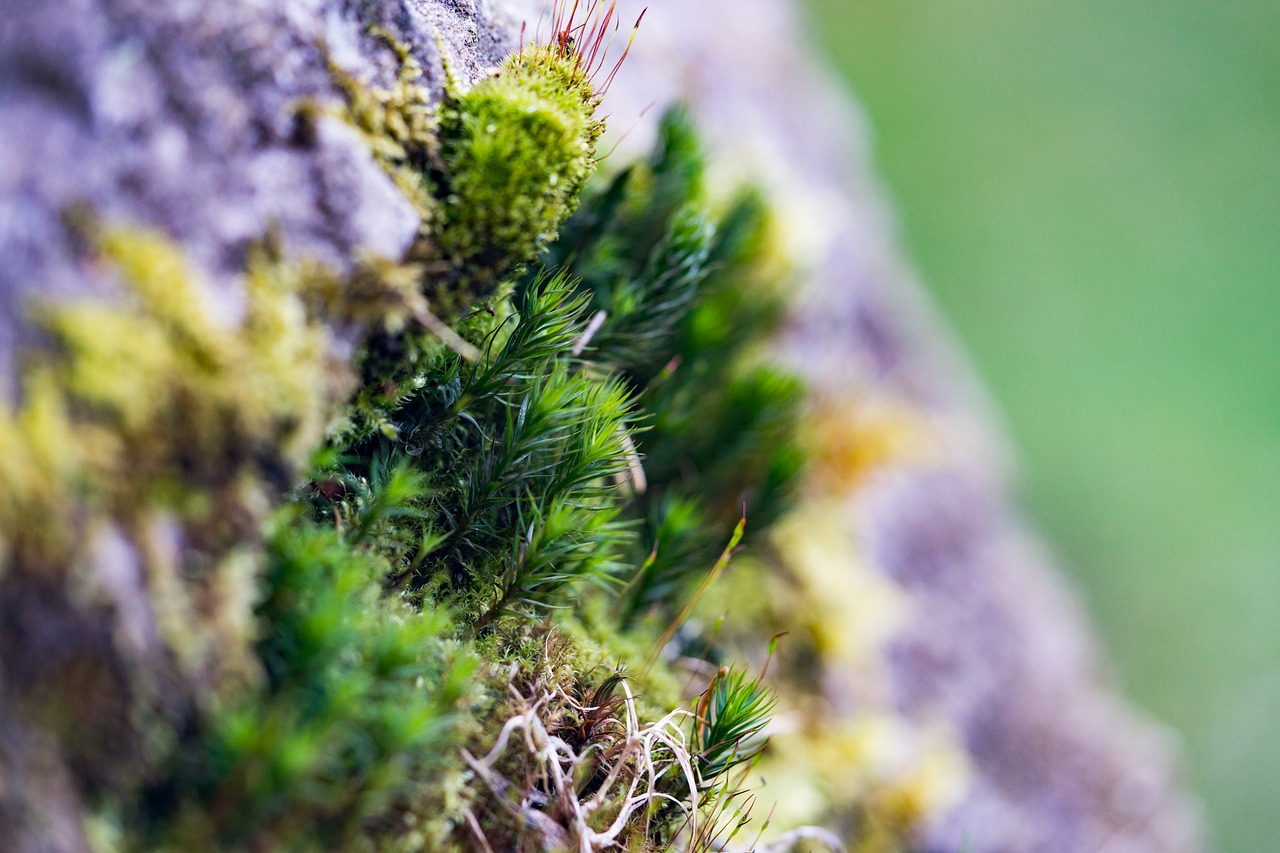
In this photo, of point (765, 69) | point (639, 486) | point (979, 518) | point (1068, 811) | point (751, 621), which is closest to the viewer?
point (639, 486)

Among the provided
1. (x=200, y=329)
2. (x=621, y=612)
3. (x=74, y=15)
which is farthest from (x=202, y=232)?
(x=621, y=612)

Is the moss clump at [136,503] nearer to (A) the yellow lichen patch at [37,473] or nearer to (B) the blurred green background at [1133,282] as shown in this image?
(A) the yellow lichen patch at [37,473]

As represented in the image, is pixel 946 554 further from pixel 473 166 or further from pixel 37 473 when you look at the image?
pixel 37 473

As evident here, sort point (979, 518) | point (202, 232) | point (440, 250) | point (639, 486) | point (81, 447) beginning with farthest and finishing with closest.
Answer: point (979, 518), point (639, 486), point (440, 250), point (202, 232), point (81, 447)

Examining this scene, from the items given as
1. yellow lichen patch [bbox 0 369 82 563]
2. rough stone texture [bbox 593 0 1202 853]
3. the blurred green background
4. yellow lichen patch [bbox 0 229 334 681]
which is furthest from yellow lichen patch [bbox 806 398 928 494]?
the blurred green background

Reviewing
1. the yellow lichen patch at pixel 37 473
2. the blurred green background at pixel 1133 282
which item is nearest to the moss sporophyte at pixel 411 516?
the yellow lichen patch at pixel 37 473

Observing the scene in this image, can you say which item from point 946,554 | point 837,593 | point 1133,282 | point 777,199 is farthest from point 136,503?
point 1133,282

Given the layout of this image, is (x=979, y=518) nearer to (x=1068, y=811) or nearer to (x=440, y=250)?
(x=1068, y=811)
